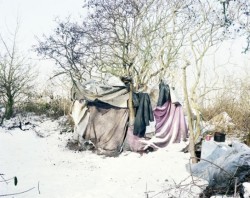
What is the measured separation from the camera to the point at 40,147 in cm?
1278

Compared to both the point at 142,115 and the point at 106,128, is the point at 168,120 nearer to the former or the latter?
the point at 142,115

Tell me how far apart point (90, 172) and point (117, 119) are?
2826mm

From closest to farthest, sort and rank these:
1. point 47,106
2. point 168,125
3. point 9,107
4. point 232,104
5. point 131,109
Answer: point 168,125
point 131,109
point 232,104
point 9,107
point 47,106

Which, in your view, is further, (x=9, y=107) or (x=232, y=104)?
(x=9, y=107)

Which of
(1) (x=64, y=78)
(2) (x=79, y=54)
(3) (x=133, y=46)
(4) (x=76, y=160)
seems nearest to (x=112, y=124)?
(4) (x=76, y=160)

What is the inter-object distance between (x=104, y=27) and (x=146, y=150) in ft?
17.4

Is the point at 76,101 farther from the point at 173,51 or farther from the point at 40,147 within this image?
the point at 173,51

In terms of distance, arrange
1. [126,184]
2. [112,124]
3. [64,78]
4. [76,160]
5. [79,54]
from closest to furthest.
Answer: [126,184]
[76,160]
[112,124]
[79,54]
[64,78]

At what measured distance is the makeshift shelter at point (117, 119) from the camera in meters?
10.4

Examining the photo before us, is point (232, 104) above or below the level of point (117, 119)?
above

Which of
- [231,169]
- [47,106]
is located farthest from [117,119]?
[47,106]

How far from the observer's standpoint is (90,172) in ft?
26.9

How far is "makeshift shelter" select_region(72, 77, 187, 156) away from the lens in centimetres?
1039

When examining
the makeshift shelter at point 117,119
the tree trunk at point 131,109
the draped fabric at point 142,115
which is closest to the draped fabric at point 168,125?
the makeshift shelter at point 117,119
